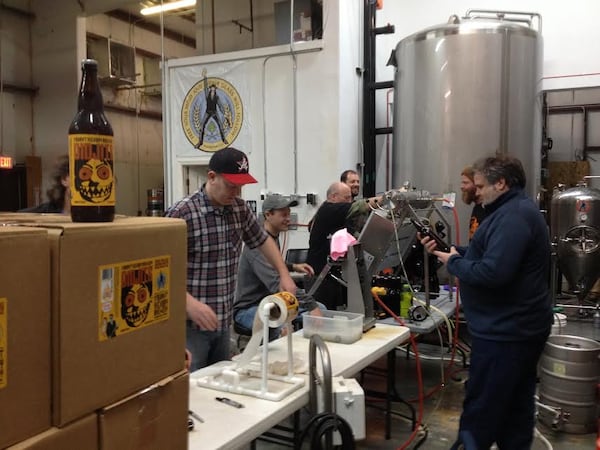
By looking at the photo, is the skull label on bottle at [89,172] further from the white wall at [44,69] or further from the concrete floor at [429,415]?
the white wall at [44,69]

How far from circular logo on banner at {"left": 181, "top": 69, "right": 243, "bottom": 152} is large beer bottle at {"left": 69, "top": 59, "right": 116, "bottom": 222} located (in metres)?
4.87

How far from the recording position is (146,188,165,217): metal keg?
8320 millimetres

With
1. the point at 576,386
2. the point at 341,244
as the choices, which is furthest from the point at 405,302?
the point at 576,386

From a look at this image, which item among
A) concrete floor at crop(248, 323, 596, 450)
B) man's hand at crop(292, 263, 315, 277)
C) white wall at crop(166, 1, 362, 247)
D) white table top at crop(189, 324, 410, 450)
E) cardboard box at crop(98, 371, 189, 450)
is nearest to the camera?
cardboard box at crop(98, 371, 189, 450)

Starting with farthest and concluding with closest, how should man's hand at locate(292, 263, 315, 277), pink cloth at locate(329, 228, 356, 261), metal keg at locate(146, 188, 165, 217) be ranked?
metal keg at locate(146, 188, 165, 217)
man's hand at locate(292, 263, 315, 277)
pink cloth at locate(329, 228, 356, 261)

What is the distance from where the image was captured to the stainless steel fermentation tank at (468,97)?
4719mm

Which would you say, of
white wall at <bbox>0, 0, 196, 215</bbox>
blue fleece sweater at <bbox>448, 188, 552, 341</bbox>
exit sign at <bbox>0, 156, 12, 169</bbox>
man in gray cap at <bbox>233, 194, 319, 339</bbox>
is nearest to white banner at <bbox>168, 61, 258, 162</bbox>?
white wall at <bbox>0, 0, 196, 215</bbox>

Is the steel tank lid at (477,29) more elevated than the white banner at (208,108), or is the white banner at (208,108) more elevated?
the steel tank lid at (477,29)

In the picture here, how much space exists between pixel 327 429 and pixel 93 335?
824mm

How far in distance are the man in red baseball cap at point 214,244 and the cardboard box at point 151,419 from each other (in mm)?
926

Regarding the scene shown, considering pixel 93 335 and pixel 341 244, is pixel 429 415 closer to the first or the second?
pixel 341 244

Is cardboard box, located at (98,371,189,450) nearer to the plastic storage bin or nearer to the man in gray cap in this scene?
the plastic storage bin

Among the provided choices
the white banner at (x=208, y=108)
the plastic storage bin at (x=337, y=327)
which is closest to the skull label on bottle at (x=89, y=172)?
the plastic storage bin at (x=337, y=327)

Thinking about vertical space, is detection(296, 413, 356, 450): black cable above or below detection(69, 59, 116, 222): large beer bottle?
below
